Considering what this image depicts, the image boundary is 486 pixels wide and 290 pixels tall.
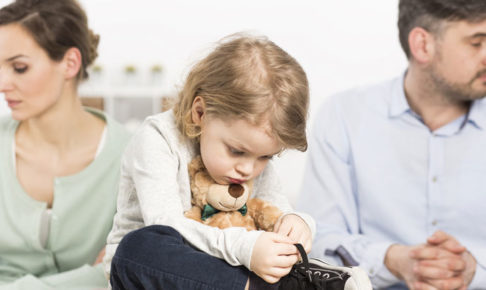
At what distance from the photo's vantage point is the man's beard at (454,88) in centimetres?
161

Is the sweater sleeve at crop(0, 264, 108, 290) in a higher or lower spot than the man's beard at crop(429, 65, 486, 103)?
lower

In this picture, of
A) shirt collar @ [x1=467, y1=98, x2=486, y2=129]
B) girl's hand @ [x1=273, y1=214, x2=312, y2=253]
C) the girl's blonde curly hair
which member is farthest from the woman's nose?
shirt collar @ [x1=467, y1=98, x2=486, y2=129]

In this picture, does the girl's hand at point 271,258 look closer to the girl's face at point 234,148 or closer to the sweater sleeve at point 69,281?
the girl's face at point 234,148

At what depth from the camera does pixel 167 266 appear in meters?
0.87

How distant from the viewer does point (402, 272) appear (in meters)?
1.52

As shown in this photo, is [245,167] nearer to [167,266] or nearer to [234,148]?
[234,148]

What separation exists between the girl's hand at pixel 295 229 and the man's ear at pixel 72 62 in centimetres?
84

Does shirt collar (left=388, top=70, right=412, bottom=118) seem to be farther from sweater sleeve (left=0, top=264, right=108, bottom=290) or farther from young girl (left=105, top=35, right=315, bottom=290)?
sweater sleeve (left=0, top=264, right=108, bottom=290)

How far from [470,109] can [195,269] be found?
119cm

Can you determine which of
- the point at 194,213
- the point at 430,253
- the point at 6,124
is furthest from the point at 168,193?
the point at 6,124

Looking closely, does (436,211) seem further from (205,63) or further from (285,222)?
(205,63)

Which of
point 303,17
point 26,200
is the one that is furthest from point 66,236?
point 303,17

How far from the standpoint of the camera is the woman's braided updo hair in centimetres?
146

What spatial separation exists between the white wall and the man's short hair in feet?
8.29
